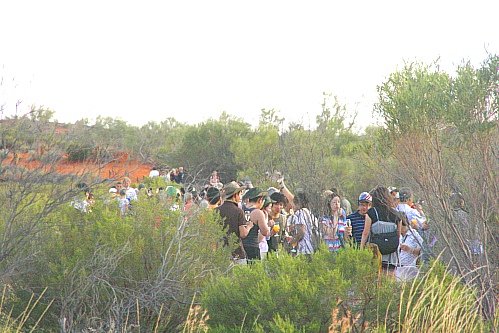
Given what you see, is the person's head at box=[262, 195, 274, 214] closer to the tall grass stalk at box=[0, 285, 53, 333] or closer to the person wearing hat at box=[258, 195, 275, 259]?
the person wearing hat at box=[258, 195, 275, 259]

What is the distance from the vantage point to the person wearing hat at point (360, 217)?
8.18 m

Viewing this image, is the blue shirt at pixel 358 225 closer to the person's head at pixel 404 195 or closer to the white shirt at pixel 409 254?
the white shirt at pixel 409 254

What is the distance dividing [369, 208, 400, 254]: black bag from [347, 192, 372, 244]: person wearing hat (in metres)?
0.37

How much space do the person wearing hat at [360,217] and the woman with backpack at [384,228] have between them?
0.24 m

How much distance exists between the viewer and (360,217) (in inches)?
327

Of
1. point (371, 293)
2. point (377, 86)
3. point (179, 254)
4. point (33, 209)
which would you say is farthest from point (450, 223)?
point (377, 86)

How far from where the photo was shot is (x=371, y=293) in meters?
5.18

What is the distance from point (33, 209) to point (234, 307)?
2.38m

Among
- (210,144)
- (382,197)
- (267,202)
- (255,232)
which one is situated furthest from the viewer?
(210,144)

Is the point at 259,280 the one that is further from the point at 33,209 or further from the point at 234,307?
the point at 33,209

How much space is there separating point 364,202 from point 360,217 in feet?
0.62

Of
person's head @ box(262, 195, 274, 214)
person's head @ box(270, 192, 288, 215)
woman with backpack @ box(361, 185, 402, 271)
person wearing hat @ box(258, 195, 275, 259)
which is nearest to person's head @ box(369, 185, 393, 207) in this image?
woman with backpack @ box(361, 185, 402, 271)

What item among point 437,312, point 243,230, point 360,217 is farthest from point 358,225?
point 437,312

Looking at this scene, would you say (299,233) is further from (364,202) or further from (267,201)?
(267,201)
